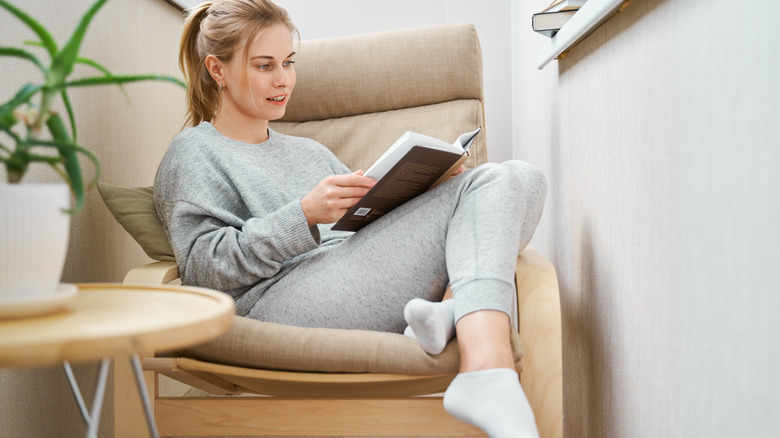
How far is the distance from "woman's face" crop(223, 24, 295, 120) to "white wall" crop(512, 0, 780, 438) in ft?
1.86

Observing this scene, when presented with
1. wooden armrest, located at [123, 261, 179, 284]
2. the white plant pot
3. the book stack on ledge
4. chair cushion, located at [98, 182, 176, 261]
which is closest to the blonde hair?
chair cushion, located at [98, 182, 176, 261]

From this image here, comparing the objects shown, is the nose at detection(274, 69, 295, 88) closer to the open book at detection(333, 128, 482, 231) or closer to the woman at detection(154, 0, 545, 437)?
the woman at detection(154, 0, 545, 437)

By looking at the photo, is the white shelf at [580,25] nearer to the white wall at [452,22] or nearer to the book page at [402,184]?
the book page at [402,184]

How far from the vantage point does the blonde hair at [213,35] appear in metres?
1.22

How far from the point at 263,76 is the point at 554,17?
1.85 ft

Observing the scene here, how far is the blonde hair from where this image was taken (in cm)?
122

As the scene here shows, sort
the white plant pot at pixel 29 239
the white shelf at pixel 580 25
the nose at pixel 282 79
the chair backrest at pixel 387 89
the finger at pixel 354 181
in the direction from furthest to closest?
the chair backrest at pixel 387 89 → the nose at pixel 282 79 → the finger at pixel 354 181 → the white shelf at pixel 580 25 → the white plant pot at pixel 29 239

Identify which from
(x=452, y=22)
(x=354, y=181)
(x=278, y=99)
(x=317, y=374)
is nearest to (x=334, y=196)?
(x=354, y=181)

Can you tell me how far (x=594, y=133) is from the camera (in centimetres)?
104

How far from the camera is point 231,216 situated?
108cm


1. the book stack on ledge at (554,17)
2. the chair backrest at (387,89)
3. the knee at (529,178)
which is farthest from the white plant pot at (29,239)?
the chair backrest at (387,89)

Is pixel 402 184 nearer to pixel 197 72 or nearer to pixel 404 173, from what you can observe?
pixel 404 173

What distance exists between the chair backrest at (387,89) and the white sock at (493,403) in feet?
2.75

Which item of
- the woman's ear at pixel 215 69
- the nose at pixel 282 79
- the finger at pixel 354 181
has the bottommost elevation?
the finger at pixel 354 181
